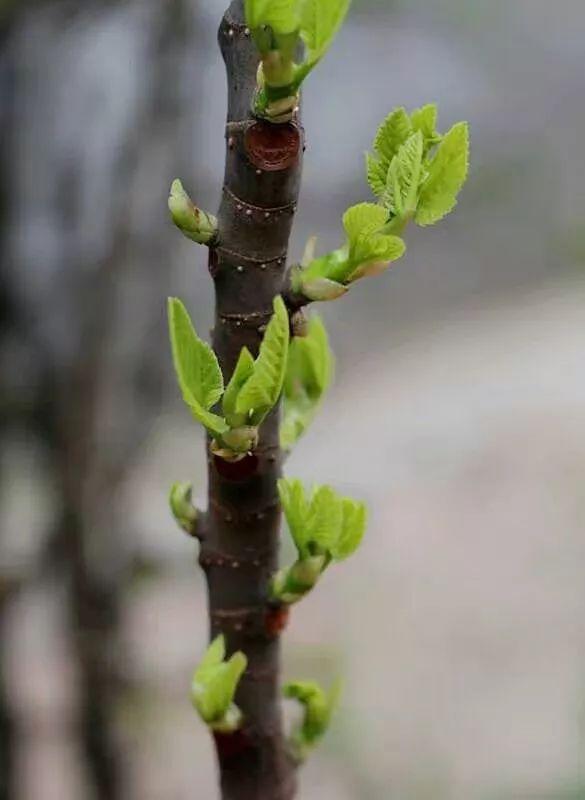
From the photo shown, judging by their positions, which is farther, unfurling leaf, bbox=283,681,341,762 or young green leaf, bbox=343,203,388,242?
unfurling leaf, bbox=283,681,341,762

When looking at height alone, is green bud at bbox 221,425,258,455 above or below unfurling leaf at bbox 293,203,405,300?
below

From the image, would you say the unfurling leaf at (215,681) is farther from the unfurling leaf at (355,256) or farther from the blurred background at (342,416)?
the blurred background at (342,416)

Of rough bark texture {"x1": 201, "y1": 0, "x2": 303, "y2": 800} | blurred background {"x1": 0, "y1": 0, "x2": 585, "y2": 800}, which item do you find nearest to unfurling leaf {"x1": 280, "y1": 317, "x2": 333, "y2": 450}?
rough bark texture {"x1": 201, "y1": 0, "x2": 303, "y2": 800}

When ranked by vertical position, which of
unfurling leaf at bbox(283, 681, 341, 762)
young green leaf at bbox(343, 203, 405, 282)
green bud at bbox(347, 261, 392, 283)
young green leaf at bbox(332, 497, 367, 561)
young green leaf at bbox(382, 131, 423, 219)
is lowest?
unfurling leaf at bbox(283, 681, 341, 762)

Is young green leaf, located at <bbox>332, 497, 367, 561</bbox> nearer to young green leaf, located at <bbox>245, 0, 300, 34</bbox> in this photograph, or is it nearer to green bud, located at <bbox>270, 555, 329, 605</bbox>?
green bud, located at <bbox>270, 555, 329, 605</bbox>

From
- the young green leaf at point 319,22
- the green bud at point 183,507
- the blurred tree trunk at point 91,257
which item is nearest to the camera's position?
the young green leaf at point 319,22

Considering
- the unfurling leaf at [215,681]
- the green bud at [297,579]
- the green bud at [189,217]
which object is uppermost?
the green bud at [189,217]

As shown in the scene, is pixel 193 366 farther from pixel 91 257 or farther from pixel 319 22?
pixel 91 257

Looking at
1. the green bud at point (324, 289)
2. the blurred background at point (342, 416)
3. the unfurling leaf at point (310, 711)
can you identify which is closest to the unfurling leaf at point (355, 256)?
the green bud at point (324, 289)
